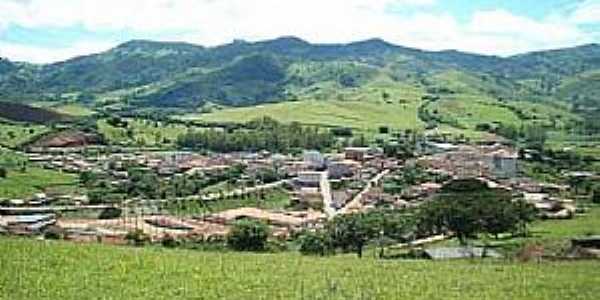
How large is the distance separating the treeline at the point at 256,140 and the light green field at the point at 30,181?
52.4 meters

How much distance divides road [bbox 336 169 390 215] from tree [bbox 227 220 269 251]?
30590 mm

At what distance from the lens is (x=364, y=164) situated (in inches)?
5787

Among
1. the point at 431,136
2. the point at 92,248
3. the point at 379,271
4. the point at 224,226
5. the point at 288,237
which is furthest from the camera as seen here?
the point at 431,136

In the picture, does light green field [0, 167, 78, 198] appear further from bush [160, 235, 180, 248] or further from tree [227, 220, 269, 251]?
tree [227, 220, 269, 251]

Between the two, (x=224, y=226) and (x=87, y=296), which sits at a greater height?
(x=87, y=296)

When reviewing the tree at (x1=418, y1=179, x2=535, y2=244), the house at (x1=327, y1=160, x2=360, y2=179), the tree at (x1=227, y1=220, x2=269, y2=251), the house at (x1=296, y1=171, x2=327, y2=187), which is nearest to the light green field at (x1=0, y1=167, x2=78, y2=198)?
the house at (x1=296, y1=171, x2=327, y2=187)

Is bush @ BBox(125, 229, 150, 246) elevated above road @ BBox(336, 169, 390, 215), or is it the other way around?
bush @ BBox(125, 229, 150, 246)

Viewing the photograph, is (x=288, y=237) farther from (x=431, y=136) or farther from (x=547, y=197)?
(x=431, y=136)

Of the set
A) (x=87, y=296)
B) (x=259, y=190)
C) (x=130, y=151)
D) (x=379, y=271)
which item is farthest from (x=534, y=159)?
(x=87, y=296)

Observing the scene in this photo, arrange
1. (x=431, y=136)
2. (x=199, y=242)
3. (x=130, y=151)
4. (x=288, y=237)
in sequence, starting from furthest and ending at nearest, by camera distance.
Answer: (x=431, y=136)
(x=130, y=151)
(x=288, y=237)
(x=199, y=242)

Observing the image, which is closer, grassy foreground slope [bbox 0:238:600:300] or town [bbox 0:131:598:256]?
grassy foreground slope [bbox 0:238:600:300]

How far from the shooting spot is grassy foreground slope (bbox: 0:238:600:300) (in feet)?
105

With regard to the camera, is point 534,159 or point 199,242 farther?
point 534,159

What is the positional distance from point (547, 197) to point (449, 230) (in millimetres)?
41449
